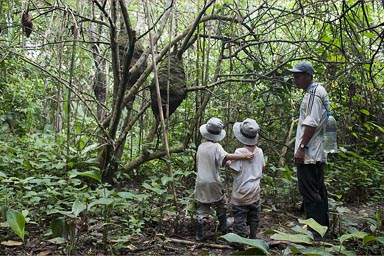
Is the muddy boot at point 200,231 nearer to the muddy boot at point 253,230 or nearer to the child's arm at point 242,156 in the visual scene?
the muddy boot at point 253,230

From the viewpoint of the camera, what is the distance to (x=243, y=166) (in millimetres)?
3623

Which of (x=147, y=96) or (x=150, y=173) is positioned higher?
(x=147, y=96)

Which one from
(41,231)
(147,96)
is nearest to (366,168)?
(147,96)

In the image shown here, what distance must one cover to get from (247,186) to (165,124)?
127 centimetres

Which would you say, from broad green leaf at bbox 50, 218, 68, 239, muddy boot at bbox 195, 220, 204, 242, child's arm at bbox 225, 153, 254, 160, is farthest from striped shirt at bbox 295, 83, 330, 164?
broad green leaf at bbox 50, 218, 68, 239

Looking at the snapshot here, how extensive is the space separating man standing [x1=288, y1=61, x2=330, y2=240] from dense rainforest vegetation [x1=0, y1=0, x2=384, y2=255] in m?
0.22

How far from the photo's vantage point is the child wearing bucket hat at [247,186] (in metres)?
3.55

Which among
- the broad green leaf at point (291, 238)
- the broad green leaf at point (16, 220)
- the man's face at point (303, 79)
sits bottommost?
the broad green leaf at point (16, 220)

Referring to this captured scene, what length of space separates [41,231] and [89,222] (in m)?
0.39

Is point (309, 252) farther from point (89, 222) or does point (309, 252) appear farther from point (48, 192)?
point (48, 192)

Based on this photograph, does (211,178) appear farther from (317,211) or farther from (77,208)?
(77,208)

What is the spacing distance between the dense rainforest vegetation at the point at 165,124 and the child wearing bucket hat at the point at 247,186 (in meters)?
0.24

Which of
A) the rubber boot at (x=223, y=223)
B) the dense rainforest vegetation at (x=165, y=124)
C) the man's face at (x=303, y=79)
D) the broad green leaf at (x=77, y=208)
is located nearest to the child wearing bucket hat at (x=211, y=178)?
the rubber boot at (x=223, y=223)

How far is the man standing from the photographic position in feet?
12.0
